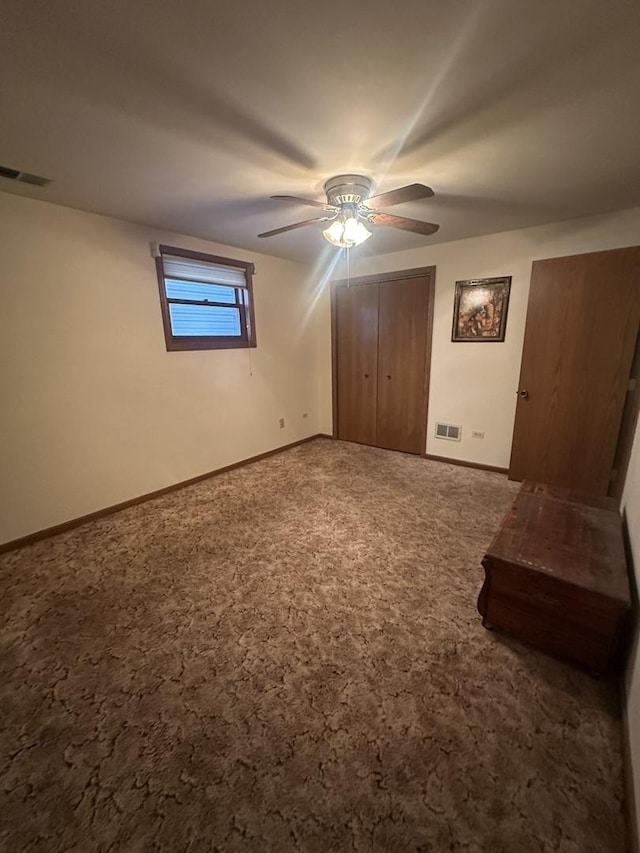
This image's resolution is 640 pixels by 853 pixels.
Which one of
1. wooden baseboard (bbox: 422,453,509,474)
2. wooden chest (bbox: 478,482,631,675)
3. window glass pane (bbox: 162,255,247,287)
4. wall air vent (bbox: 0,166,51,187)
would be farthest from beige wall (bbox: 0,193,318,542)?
wooden chest (bbox: 478,482,631,675)

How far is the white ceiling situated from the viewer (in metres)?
1.03

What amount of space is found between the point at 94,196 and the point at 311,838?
334 cm

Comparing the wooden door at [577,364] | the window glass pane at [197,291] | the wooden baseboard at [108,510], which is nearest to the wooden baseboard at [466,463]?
the wooden door at [577,364]

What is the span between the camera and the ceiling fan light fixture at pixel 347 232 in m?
2.07

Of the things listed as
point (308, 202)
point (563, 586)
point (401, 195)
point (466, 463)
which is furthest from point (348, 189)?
point (466, 463)

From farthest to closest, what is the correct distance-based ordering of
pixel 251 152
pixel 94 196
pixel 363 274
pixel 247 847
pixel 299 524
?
pixel 363 274 → pixel 299 524 → pixel 94 196 → pixel 251 152 → pixel 247 847

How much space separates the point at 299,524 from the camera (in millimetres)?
2666

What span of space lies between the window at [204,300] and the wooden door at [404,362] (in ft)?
5.27

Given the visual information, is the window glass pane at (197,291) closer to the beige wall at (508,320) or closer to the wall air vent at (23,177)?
the wall air vent at (23,177)

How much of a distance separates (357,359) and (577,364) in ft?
7.59

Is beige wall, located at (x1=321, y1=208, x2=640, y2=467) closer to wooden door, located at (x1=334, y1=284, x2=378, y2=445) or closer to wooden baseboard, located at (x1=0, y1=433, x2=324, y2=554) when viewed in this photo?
wooden door, located at (x1=334, y1=284, x2=378, y2=445)

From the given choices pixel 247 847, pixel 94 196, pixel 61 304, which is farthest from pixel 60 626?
pixel 94 196

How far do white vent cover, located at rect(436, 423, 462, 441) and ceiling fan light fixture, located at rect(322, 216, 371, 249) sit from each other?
2.39 meters

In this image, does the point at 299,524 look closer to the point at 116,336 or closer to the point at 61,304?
the point at 116,336
